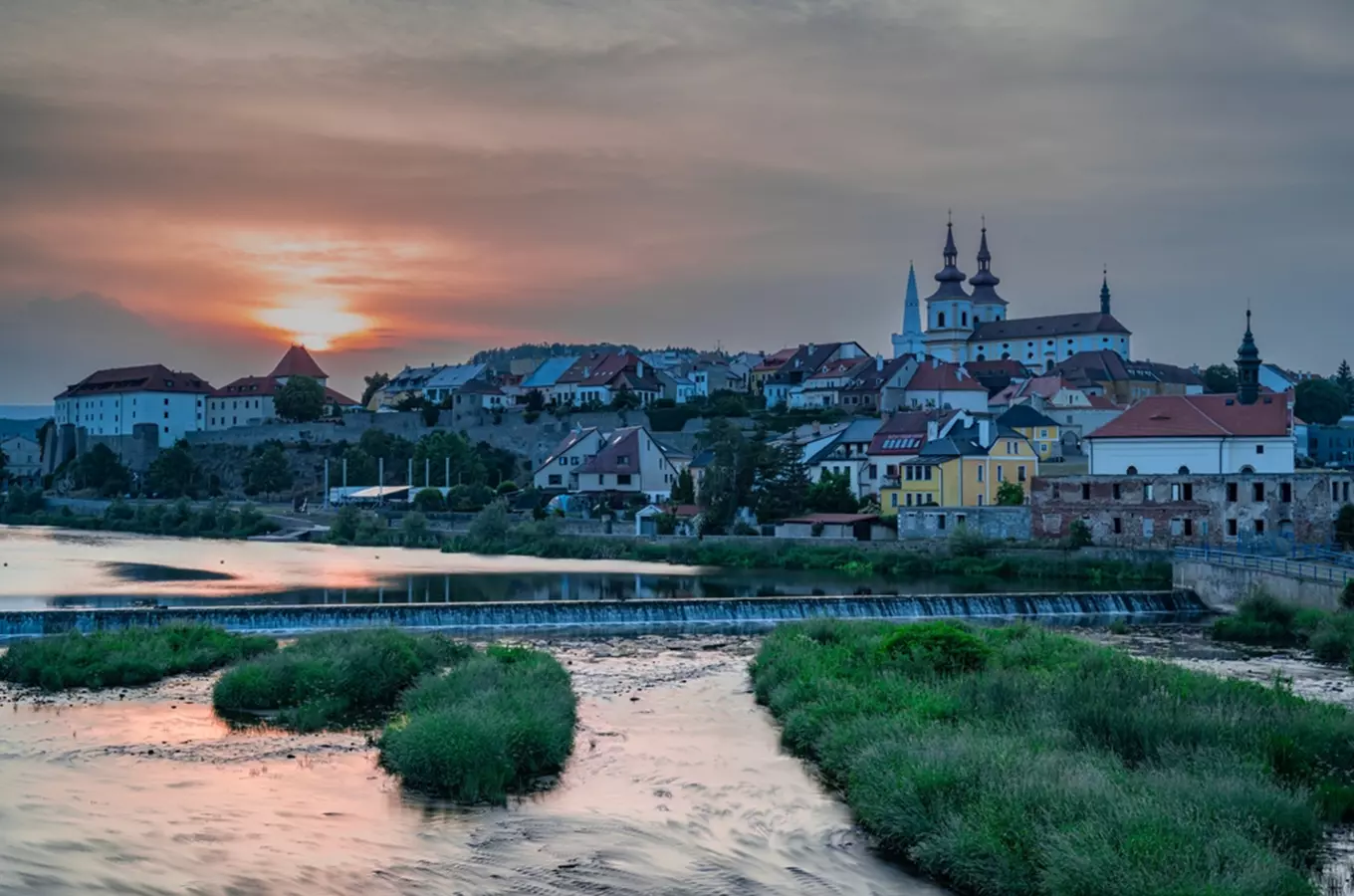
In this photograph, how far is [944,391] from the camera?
76000 millimetres

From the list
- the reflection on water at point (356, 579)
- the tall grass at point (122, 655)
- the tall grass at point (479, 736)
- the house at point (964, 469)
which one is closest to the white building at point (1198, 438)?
the house at point (964, 469)

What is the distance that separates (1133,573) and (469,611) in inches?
806

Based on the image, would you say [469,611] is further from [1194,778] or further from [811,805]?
[1194,778]

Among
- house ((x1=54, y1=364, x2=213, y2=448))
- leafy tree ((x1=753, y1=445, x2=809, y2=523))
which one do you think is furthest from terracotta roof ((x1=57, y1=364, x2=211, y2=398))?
leafy tree ((x1=753, y1=445, x2=809, y2=523))

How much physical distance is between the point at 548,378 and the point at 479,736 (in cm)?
8599

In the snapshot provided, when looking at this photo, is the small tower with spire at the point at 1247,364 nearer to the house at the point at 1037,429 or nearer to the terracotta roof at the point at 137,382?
the house at the point at 1037,429

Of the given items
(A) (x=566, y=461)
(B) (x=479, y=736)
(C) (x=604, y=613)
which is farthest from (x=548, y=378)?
(B) (x=479, y=736)

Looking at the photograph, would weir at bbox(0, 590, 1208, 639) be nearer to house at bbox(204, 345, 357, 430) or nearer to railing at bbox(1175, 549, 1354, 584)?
railing at bbox(1175, 549, 1354, 584)

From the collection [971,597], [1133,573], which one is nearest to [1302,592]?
[971,597]

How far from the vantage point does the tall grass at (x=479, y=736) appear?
14633 millimetres

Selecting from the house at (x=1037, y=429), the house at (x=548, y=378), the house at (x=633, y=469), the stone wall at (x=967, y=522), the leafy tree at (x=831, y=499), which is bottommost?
the stone wall at (x=967, y=522)

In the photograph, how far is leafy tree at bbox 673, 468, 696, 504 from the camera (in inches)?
2186

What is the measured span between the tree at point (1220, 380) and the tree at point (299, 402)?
6092cm

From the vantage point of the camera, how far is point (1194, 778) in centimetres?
1276
